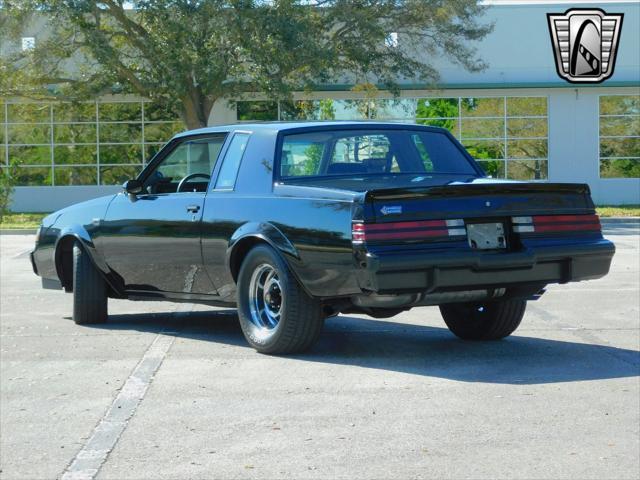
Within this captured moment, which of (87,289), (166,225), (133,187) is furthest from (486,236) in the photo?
(87,289)

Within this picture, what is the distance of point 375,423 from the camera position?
6.52 meters

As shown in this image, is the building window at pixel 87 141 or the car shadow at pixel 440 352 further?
the building window at pixel 87 141

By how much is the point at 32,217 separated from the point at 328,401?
28535mm

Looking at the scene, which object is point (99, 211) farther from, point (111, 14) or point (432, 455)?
point (111, 14)

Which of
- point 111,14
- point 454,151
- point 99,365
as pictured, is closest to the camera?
point 99,365

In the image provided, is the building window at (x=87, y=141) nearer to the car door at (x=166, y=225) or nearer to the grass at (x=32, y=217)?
the grass at (x=32, y=217)

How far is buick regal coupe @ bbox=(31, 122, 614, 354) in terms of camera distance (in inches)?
314

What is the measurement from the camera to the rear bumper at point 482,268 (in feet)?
25.7

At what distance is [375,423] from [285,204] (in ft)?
8.24

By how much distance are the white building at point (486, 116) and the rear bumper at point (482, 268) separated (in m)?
30.7

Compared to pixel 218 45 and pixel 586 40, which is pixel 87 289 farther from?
pixel 586 40

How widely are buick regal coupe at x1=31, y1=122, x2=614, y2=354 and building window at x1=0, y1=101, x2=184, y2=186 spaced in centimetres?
2889

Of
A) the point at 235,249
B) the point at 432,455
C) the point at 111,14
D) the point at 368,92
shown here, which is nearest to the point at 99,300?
the point at 235,249

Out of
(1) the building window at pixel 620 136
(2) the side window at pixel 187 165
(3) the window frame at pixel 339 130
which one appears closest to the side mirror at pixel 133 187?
(2) the side window at pixel 187 165
